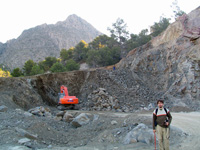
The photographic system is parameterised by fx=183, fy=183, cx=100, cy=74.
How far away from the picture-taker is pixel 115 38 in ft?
130

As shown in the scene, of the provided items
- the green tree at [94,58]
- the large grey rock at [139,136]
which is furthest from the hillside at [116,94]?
the green tree at [94,58]

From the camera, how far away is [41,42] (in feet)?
224

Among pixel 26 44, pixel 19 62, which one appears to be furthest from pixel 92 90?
pixel 26 44

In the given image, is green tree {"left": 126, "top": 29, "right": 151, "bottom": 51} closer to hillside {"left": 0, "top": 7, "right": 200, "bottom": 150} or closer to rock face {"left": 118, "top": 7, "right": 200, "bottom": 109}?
hillside {"left": 0, "top": 7, "right": 200, "bottom": 150}

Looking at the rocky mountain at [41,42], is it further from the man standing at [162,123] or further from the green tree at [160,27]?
the man standing at [162,123]

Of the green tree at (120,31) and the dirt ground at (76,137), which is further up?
the green tree at (120,31)

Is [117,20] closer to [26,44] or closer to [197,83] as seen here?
[197,83]

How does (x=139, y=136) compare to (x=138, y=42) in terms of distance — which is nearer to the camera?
(x=139, y=136)

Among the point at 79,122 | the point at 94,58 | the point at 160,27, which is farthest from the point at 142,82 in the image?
the point at 160,27

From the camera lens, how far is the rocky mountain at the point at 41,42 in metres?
60.9

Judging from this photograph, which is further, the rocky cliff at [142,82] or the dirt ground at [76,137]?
the rocky cliff at [142,82]

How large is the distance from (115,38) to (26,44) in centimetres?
4051

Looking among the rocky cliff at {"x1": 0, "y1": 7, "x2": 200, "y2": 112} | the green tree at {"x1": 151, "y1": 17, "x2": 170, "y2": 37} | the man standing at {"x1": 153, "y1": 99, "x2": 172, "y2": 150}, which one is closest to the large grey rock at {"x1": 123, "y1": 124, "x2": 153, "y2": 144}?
the man standing at {"x1": 153, "y1": 99, "x2": 172, "y2": 150}

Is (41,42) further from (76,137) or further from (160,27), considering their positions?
(76,137)
